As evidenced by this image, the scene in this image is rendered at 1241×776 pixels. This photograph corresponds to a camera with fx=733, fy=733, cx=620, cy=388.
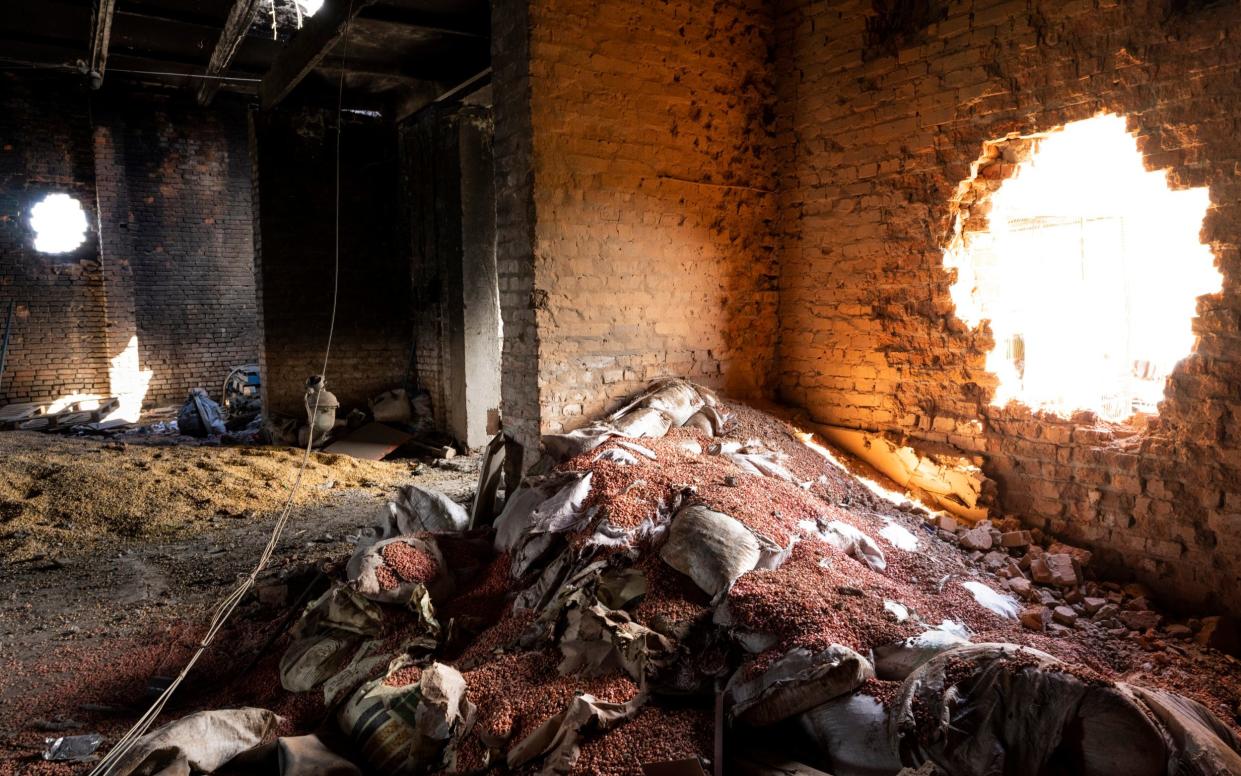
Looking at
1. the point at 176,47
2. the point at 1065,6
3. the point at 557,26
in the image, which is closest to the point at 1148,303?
the point at 1065,6

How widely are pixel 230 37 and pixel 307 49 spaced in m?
1.40

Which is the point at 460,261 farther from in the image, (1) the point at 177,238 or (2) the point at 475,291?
(1) the point at 177,238

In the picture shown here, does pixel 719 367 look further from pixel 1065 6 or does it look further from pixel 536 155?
pixel 1065 6

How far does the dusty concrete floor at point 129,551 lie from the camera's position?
3.35 meters

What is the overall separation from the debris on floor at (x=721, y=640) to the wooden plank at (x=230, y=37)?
5.16 m

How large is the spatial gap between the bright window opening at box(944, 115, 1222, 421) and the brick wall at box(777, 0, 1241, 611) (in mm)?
153

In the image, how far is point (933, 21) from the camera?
453 cm

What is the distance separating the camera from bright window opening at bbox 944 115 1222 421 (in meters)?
4.14

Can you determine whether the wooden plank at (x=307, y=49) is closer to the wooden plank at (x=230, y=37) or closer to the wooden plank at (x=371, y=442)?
the wooden plank at (x=230, y=37)

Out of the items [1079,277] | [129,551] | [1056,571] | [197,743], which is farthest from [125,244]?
[1056,571]

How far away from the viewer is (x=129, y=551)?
17.0 ft

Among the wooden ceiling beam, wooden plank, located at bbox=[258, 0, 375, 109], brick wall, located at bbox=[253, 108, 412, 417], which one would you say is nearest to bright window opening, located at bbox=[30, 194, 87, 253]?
the wooden ceiling beam

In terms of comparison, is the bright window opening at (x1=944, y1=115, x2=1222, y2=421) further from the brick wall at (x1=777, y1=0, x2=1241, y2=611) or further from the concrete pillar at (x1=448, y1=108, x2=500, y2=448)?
the concrete pillar at (x1=448, y1=108, x2=500, y2=448)

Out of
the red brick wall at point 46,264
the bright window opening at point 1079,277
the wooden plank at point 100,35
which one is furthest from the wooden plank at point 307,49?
the bright window opening at point 1079,277
